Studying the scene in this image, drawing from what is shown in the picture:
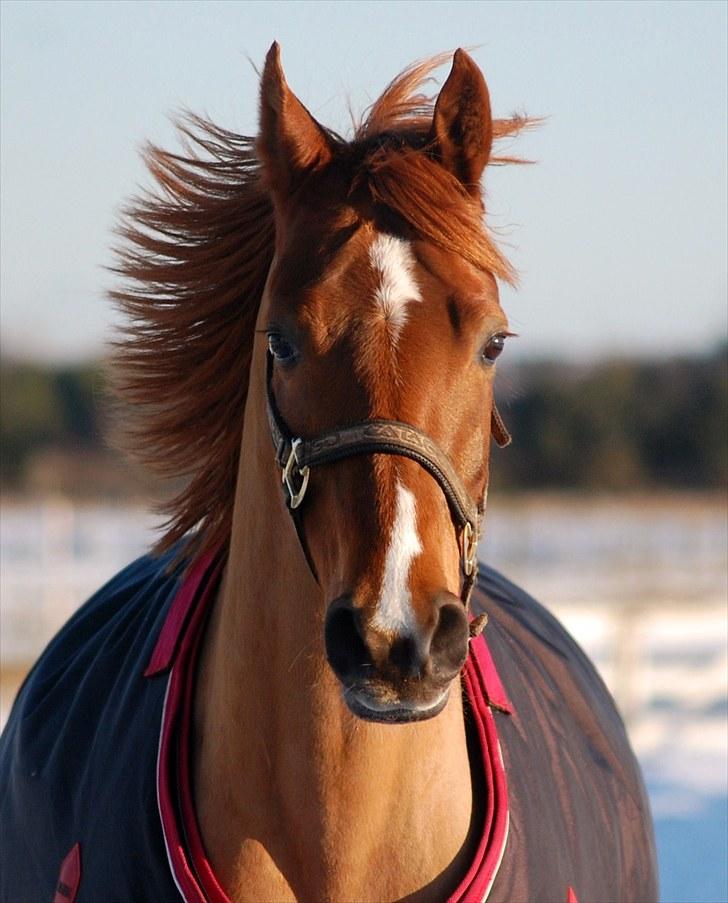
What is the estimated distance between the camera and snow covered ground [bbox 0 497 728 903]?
6.84 meters

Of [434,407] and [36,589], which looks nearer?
[434,407]

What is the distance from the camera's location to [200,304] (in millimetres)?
2934

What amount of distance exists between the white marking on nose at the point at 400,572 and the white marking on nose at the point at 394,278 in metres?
0.30

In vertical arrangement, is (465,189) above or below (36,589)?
above

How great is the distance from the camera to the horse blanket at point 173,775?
2592 millimetres

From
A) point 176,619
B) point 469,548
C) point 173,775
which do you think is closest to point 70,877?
point 173,775

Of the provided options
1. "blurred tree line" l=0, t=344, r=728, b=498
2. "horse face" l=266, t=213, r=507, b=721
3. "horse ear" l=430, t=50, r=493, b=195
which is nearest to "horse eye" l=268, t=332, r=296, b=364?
"horse face" l=266, t=213, r=507, b=721

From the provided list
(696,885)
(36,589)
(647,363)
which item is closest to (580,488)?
(647,363)

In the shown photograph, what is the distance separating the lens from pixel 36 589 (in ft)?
35.3

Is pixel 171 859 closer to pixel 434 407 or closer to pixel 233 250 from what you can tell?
pixel 434 407

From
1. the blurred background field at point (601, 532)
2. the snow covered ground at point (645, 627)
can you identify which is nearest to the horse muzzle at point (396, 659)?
the blurred background field at point (601, 532)

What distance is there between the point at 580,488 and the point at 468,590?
35452mm

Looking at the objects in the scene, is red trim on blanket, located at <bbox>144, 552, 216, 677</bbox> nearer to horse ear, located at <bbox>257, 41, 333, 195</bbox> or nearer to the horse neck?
the horse neck

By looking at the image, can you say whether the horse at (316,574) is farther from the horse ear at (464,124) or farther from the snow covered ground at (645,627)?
the snow covered ground at (645,627)
